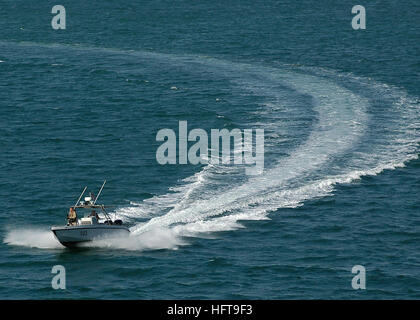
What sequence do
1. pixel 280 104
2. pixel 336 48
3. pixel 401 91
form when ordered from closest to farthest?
pixel 280 104
pixel 401 91
pixel 336 48

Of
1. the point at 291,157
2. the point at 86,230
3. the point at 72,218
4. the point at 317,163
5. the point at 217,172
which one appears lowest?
the point at 86,230

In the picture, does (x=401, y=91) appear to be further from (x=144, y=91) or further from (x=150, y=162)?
(x=150, y=162)

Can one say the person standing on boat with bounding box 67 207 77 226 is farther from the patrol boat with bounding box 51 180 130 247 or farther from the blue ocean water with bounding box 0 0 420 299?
the blue ocean water with bounding box 0 0 420 299

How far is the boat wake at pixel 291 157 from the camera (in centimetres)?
9450

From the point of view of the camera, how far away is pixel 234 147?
385 feet

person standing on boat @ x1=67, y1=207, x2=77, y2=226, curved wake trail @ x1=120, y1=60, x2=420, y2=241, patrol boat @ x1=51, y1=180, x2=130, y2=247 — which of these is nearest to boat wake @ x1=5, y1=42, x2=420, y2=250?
curved wake trail @ x1=120, y1=60, x2=420, y2=241

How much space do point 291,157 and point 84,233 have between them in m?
32.3

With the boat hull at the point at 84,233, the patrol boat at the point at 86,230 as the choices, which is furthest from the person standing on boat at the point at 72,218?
the boat hull at the point at 84,233

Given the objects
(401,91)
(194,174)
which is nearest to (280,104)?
(401,91)

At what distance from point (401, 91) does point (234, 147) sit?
39.4 meters

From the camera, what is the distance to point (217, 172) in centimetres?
10712

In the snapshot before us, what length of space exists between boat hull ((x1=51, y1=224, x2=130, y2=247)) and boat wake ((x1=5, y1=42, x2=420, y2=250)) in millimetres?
833

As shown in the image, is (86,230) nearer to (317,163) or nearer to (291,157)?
(291,157)

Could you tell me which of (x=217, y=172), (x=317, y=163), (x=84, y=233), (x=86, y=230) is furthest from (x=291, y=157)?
(x=84, y=233)
